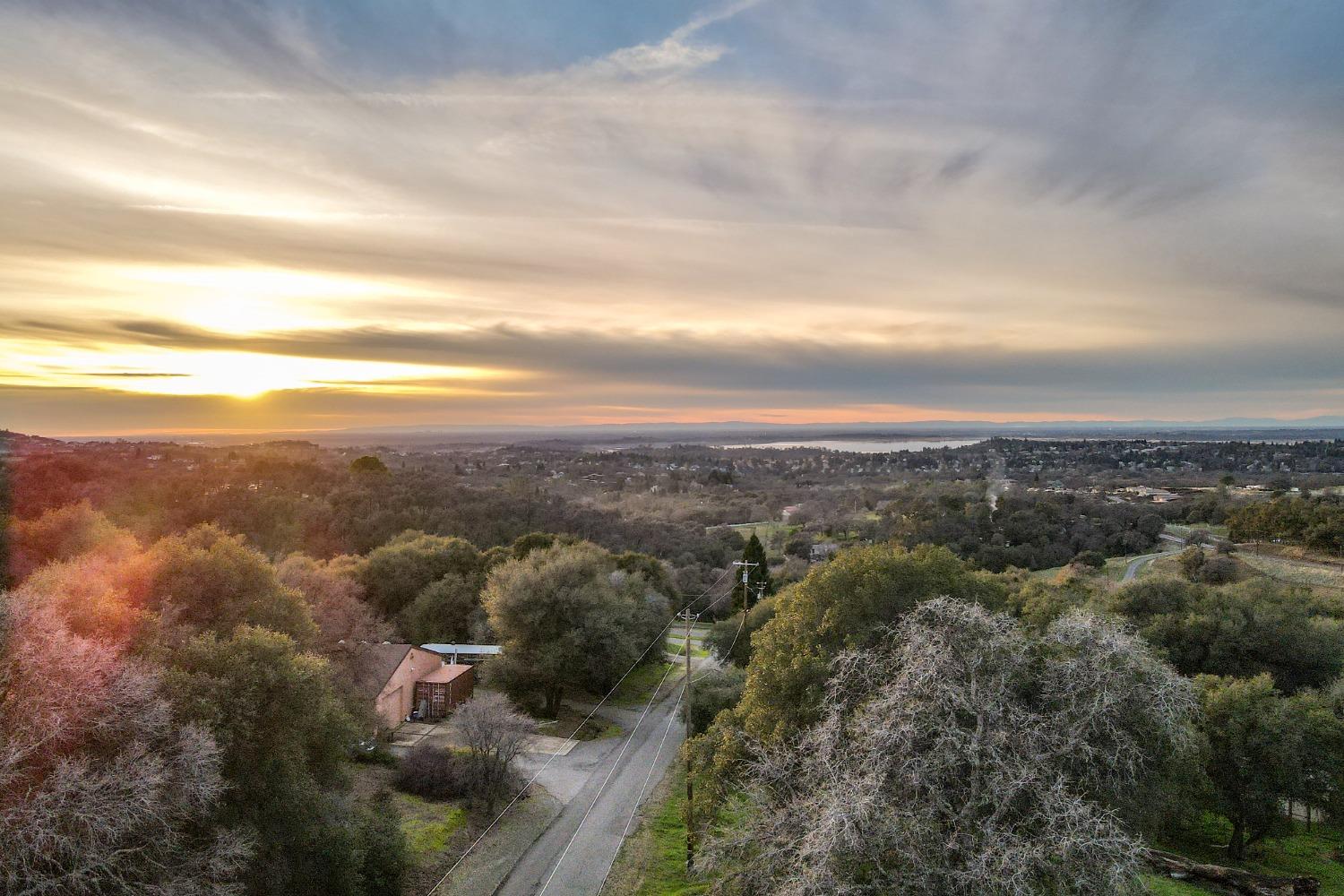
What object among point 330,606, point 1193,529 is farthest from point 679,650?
point 1193,529

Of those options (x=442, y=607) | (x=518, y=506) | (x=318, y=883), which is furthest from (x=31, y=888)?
(x=518, y=506)

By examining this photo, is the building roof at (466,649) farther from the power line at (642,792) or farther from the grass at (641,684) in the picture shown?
the power line at (642,792)

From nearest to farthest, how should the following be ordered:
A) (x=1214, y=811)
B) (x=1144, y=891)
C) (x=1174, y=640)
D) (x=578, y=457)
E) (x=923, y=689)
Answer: (x=1144, y=891)
(x=923, y=689)
(x=1214, y=811)
(x=1174, y=640)
(x=578, y=457)

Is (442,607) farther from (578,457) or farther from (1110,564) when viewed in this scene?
(578,457)

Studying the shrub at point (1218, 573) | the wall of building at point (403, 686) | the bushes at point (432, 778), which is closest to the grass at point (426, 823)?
the bushes at point (432, 778)

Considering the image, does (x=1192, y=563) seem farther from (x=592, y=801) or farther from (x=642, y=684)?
(x=592, y=801)

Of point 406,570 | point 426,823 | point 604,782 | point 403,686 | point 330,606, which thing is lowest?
point 604,782

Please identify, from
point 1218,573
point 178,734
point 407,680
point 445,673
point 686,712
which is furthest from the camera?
point 1218,573
